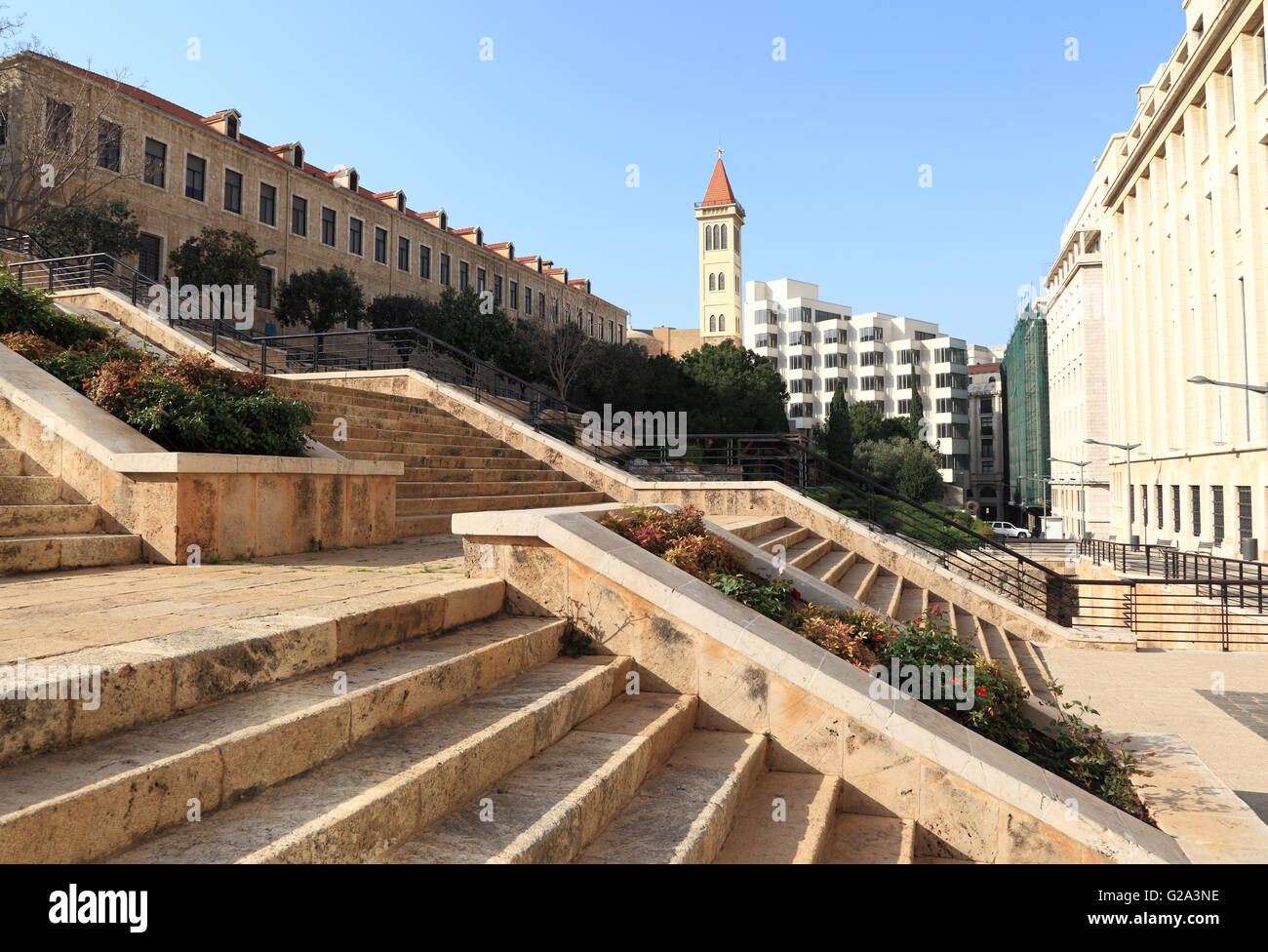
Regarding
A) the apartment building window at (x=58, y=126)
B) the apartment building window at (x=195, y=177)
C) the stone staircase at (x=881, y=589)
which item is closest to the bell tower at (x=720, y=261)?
the apartment building window at (x=195, y=177)

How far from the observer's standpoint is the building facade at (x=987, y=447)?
87562mm

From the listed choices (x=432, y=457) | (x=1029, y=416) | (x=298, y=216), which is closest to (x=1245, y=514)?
(x=432, y=457)

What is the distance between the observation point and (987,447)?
9269 centimetres

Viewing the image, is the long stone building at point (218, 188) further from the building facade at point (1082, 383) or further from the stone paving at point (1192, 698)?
the building facade at point (1082, 383)

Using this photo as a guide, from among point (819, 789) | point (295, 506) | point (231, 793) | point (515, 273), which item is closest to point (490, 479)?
point (295, 506)

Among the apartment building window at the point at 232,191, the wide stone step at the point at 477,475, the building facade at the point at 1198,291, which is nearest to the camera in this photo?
the wide stone step at the point at 477,475

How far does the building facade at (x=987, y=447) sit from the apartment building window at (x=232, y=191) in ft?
239

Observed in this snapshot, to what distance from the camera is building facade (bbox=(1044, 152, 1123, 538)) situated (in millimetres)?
52625

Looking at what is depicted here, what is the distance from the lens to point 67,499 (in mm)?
6977

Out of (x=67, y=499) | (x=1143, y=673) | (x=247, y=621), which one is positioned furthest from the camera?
(x=1143, y=673)

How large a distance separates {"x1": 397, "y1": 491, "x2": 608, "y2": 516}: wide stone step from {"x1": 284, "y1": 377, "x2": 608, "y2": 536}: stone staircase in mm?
13

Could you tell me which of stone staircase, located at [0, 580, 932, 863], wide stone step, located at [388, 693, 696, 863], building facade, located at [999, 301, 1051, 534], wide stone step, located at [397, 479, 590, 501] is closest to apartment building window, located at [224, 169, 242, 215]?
wide stone step, located at [397, 479, 590, 501]

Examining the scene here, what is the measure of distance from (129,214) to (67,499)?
2583 cm

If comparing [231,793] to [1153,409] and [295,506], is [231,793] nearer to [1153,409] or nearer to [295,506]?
[295,506]
